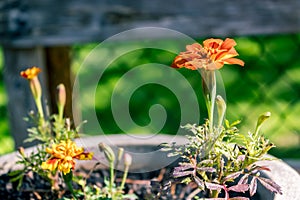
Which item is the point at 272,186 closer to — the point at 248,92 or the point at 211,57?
the point at 211,57

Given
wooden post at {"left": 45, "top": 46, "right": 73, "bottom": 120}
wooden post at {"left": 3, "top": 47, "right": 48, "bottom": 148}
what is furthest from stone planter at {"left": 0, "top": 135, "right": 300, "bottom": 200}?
wooden post at {"left": 45, "top": 46, "right": 73, "bottom": 120}

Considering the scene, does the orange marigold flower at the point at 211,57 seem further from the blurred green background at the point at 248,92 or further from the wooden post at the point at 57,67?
the blurred green background at the point at 248,92

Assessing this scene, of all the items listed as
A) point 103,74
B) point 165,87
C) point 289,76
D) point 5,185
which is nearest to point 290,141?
point 289,76

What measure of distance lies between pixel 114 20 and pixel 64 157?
68cm

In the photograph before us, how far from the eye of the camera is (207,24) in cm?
141

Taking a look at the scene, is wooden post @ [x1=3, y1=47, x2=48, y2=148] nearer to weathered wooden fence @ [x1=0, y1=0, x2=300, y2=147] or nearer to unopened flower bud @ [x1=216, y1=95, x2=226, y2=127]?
weathered wooden fence @ [x1=0, y1=0, x2=300, y2=147]

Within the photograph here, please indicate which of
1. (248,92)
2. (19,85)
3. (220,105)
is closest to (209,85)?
(220,105)

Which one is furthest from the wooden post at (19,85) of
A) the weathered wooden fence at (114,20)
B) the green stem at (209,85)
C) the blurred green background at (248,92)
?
the green stem at (209,85)

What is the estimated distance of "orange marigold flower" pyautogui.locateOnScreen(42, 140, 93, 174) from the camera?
798 millimetres

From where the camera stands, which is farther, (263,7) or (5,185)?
(263,7)

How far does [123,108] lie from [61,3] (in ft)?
3.13

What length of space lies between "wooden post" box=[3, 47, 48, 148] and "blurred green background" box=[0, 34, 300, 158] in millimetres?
598

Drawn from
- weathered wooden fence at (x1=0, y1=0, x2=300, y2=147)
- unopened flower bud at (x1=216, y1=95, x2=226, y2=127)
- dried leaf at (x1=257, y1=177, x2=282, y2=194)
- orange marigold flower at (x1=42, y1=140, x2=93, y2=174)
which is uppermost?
weathered wooden fence at (x1=0, y1=0, x2=300, y2=147)

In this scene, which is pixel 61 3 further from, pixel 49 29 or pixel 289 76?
pixel 289 76
